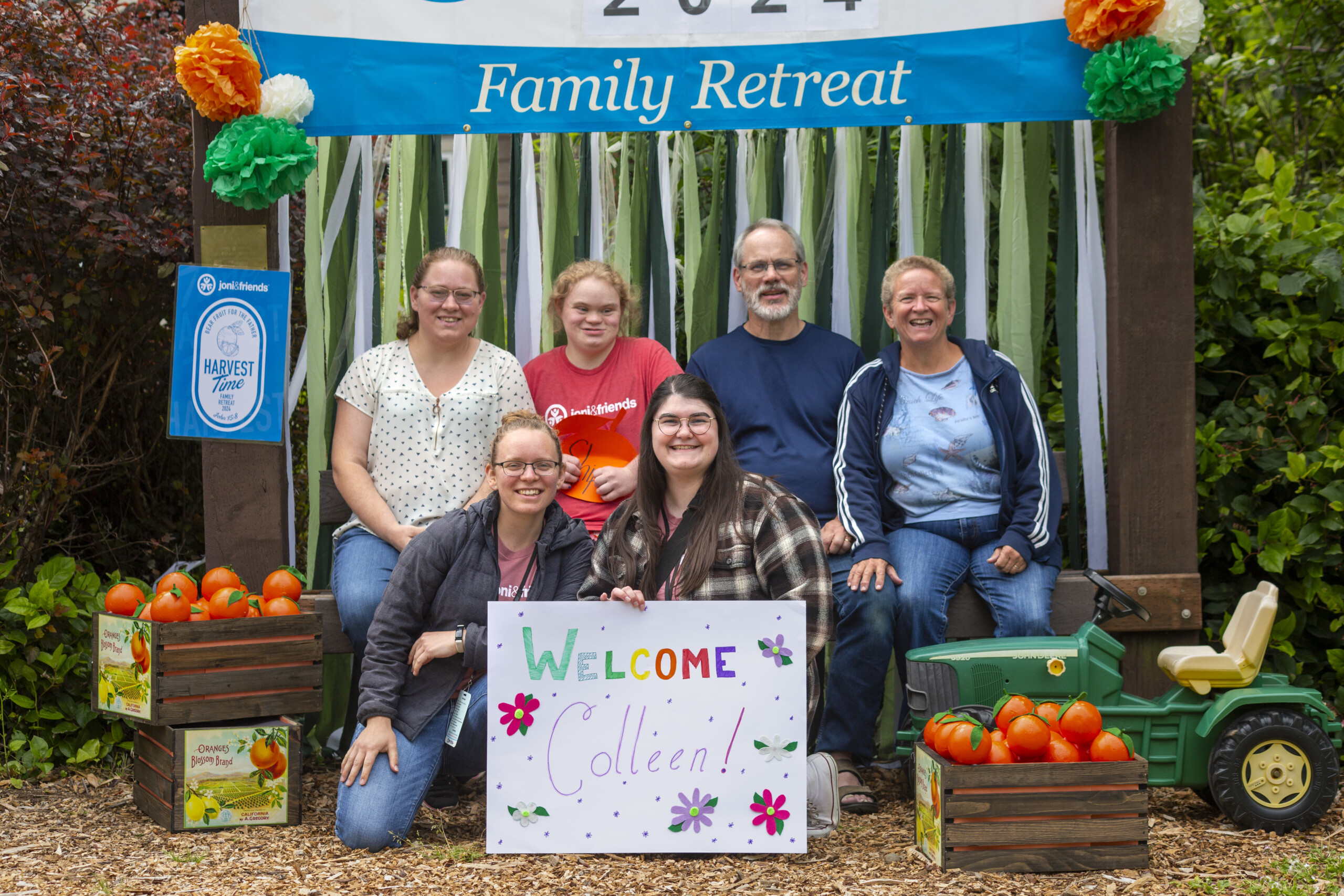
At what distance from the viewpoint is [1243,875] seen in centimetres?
269

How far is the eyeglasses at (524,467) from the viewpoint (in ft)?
9.89

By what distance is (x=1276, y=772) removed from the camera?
2980mm

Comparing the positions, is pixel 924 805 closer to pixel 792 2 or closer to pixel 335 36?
pixel 792 2

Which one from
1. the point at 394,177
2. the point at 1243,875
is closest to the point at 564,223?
the point at 394,177

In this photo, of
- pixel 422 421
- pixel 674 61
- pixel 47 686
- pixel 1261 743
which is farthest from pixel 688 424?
pixel 47 686

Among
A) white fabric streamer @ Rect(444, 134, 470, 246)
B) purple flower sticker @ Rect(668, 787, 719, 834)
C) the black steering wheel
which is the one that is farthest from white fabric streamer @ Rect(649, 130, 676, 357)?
purple flower sticker @ Rect(668, 787, 719, 834)

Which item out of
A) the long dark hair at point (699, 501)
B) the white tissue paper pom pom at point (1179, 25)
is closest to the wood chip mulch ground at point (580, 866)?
the long dark hair at point (699, 501)

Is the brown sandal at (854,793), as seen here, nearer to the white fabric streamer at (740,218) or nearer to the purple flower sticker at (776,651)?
the purple flower sticker at (776,651)

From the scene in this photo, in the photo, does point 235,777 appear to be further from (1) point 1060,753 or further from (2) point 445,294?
(1) point 1060,753

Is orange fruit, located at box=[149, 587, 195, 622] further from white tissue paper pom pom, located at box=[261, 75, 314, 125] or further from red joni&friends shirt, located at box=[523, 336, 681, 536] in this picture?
white tissue paper pom pom, located at box=[261, 75, 314, 125]

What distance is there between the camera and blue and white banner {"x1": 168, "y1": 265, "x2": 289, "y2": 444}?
3619 mm

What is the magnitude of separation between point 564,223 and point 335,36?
0.97 meters

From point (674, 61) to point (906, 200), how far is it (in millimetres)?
953

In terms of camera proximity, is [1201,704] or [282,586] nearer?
[1201,704]
